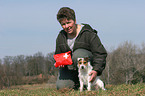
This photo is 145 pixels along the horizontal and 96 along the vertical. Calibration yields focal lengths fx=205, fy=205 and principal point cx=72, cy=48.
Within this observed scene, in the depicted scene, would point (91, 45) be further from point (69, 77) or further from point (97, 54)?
point (69, 77)

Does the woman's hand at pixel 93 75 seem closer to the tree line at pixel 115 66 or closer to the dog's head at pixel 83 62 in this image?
the dog's head at pixel 83 62

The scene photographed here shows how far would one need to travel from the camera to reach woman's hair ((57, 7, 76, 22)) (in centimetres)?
613

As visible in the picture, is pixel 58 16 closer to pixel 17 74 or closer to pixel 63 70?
pixel 63 70

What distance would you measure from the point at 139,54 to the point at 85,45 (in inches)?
2240

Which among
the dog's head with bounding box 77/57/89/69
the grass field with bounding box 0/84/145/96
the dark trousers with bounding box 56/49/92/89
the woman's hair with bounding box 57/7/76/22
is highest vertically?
the woman's hair with bounding box 57/7/76/22

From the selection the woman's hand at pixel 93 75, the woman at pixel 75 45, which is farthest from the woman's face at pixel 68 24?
the woman's hand at pixel 93 75

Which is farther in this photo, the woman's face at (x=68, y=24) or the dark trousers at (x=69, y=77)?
the dark trousers at (x=69, y=77)

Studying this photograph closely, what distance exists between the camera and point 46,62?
6281 cm

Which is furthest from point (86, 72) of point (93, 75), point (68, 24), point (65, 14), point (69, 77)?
point (65, 14)

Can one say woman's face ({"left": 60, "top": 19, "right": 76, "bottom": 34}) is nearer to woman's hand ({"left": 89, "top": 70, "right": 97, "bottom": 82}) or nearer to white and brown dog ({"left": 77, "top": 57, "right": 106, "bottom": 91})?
white and brown dog ({"left": 77, "top": 57, "right": 106, "bottom": 91})

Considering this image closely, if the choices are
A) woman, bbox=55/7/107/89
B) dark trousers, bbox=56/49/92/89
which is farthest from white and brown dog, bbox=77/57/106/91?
dark trousers, bbox=56/49/92/89

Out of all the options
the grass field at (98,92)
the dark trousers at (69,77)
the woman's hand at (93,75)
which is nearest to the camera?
the grass field at (98,92)

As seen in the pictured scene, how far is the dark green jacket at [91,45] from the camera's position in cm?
602

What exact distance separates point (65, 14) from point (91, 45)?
1.23 meters
